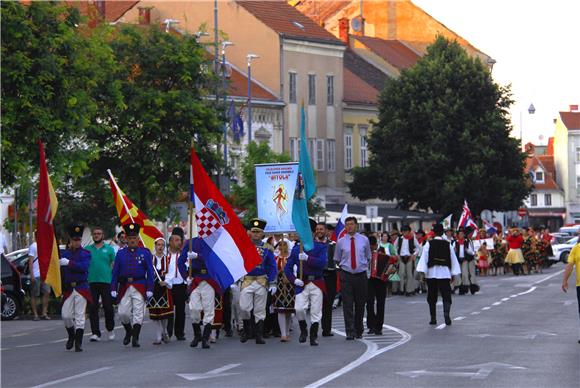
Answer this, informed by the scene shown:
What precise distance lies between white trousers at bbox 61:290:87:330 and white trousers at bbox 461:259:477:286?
21.4 meters

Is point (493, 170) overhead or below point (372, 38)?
below

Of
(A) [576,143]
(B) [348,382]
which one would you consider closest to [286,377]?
(B) [348,382]

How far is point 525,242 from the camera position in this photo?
6519 cm

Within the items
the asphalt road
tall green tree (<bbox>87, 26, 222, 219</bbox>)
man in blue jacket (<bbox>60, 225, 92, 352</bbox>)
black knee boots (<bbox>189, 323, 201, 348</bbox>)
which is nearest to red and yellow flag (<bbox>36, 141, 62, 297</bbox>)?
man in blue jacket (<bbox>60, 225, 92, 352</bbox>)

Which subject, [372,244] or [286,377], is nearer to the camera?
[286,377]

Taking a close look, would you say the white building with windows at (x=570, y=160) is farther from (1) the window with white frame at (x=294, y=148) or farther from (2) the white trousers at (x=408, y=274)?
(2) the white trousers at (x=408, y=274)

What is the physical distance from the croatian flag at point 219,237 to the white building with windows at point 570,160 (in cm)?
13639

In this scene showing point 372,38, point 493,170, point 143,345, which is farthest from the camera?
point 372,38

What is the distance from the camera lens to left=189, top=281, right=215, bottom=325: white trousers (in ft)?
81.0

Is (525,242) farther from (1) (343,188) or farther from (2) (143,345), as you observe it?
(2) (143,345)

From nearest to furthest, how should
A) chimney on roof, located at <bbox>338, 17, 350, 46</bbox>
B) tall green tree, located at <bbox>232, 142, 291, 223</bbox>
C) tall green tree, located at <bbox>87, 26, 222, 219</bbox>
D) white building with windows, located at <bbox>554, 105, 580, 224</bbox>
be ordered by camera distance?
tall green tree, located at <bbox>87, 26, 222, 219</bbox>, tall green tree, located at <bbox>232, 142, 291, 223</bbox>, chimney on roof, located at <bbox>338, 17, 350, 46</bbox>, white building with windows, located at <bbox>554, 105, 580, 224</bbox>

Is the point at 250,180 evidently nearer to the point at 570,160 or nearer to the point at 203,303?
the point at 203,303

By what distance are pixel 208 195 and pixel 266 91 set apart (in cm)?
6199

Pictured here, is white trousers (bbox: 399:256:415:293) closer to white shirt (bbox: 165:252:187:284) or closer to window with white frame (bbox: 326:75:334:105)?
white shirt (bbox: 165:252:187:284)
